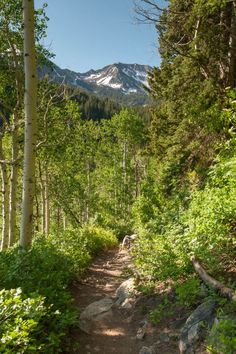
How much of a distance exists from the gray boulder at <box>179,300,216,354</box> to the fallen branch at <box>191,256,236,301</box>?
222 mm

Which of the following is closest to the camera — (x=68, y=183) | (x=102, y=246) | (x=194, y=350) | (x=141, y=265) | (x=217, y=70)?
(x=194, y=350)

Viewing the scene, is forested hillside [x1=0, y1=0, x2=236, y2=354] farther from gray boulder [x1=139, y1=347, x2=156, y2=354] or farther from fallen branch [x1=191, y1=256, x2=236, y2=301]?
gray boulder [x1=139, y1=347, x2=156, y2=354]

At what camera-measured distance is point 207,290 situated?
511cm

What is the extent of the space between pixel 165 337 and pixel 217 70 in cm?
993

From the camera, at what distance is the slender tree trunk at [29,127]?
7.25 metres

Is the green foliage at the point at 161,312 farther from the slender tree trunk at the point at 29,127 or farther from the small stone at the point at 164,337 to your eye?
the slender tree trunk at the point at 29,127

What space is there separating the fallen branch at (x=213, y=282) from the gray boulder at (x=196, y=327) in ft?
0.73

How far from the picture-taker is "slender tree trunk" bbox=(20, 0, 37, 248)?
7.25m

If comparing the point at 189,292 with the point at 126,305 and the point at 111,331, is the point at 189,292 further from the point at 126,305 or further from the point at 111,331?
the point at 126,305

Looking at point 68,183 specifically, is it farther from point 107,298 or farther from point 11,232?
point 107,298

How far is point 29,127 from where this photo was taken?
7438 millimetres

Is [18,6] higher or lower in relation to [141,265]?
higher

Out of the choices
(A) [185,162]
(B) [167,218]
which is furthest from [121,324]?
(A) [185,162]

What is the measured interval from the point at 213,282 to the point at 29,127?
4954 millimetres
